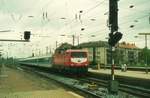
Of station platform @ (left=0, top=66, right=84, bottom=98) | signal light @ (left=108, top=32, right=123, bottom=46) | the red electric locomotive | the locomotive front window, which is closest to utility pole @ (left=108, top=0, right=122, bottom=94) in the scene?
signal light @ (left=108, top=32, right=123, bottom=46)

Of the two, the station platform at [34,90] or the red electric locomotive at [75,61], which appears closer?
the station platform at [34,90]

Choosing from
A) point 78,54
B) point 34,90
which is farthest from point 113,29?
point 78,54

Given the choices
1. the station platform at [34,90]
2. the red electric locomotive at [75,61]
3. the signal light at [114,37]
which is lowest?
the station platform at [34,90]

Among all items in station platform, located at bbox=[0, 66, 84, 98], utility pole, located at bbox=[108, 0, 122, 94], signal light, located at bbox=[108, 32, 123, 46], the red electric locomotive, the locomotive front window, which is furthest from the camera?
the locomotive front window

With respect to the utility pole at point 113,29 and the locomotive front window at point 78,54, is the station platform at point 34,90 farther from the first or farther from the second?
the locomotive front window at point 78,54

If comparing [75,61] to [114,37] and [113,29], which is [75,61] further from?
[113,29]

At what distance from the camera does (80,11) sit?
41.0 meters

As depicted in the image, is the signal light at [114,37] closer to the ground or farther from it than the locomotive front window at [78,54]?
farther from it

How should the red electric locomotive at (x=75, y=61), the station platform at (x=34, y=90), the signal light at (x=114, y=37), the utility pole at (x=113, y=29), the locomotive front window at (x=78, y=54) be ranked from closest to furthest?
the utility pole at (x=113, y=29) → the signal light at (x=114, y=37) → the station platform at (x=34, y=90) → the red electric locomotive at (x=75, y=61) → the locomotive front window at (x=78, y=54)

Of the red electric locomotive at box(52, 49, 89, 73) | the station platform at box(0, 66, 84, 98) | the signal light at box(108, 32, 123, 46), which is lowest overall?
the station platform at box(0, 66, 84, 98)

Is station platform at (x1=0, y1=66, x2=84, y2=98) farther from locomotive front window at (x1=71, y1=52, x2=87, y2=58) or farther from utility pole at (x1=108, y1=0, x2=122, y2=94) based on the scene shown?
locomotive front window at (x1=71, y1=52, x2=87, y2=58)

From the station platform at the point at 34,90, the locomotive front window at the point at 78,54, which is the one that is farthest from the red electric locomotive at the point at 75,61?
the station platform at the point at 34,90

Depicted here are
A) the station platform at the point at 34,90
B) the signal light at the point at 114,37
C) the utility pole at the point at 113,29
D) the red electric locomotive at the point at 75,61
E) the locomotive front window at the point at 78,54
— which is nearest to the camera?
the utility pole at the point at 113,29

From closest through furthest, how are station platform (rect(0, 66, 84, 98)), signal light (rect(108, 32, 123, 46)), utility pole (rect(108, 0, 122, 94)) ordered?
utility pole (rect(108, 0, 122, 94)) < signal light (rect(108, 32, 123, 46)) < station platform (rect(0, 66, 84, 98))
